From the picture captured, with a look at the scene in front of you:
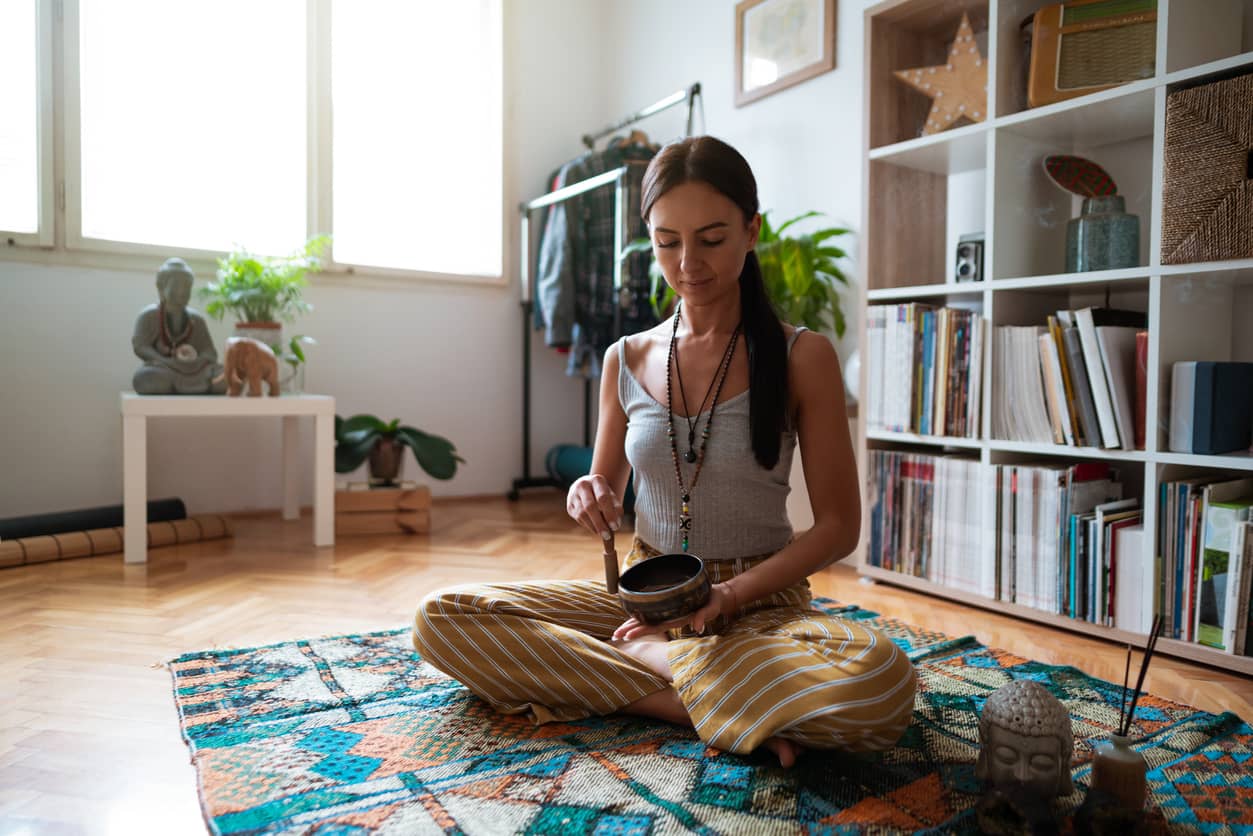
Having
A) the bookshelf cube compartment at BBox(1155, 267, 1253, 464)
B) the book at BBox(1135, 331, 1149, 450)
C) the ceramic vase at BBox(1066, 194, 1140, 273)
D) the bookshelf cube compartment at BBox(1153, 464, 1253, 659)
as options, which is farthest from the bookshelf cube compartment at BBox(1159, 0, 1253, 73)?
the bookshelf cube compartment at BBox(1153, 464, 1253, 659)

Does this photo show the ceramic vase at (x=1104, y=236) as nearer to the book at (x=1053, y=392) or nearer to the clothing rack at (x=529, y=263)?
the book at (x=1053, y=392)

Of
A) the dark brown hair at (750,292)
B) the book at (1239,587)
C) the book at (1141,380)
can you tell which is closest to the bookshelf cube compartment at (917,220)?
the book at (1141,380)

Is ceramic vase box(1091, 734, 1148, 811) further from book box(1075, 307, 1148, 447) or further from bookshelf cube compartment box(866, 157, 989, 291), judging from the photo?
bookshelf cube compartment box(866, 157, 989, 291)

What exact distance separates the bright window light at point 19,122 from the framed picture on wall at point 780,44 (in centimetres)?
241

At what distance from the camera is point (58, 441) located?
2.93m

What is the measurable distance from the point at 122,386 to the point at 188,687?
1958 millimetres

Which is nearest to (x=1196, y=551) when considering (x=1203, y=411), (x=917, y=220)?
(x=1203, y=411)

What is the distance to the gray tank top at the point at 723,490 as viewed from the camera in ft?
4.35

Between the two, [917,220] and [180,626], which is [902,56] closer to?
[917,220]

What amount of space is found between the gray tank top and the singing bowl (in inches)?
6.3

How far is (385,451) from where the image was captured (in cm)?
308

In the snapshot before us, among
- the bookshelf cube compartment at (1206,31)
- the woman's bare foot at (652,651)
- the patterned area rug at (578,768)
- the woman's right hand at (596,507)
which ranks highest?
the bookshelf cube compartment at (1206,31)

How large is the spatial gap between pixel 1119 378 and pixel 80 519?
2.83 metres

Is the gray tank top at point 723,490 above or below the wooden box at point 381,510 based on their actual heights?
above
